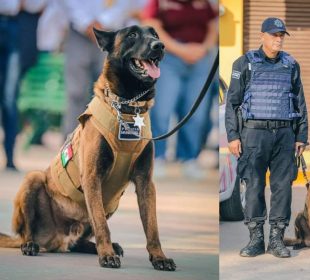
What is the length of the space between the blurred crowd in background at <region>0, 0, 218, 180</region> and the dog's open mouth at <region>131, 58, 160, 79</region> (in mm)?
46

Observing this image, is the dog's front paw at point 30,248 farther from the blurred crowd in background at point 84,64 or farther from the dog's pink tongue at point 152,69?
the dog's pink tongue at point 152,69

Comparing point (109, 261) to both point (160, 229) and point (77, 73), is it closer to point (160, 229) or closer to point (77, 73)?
point (160, 229)

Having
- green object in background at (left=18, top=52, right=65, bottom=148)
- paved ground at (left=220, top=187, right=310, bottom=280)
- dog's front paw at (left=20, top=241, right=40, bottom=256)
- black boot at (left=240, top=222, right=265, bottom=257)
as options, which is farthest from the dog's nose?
black boot at (left=240, top=222, right=265, bottom=257)

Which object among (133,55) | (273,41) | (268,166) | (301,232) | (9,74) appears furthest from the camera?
(301,232)

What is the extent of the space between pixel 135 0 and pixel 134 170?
0.74m

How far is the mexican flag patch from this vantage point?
3947mm

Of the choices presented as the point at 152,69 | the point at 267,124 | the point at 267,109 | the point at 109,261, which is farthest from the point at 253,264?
the point at 152,69

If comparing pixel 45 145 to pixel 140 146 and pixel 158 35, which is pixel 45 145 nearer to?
pixel 140 146

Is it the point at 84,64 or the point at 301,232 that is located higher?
the point at 84,64

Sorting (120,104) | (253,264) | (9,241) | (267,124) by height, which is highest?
(120,104)

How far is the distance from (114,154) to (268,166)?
Result: 9.90 feet

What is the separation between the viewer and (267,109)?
6512 mm

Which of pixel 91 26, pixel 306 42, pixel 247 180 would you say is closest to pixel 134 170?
pixel 91 26

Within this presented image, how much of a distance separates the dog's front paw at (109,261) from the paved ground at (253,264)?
2.30 meters
